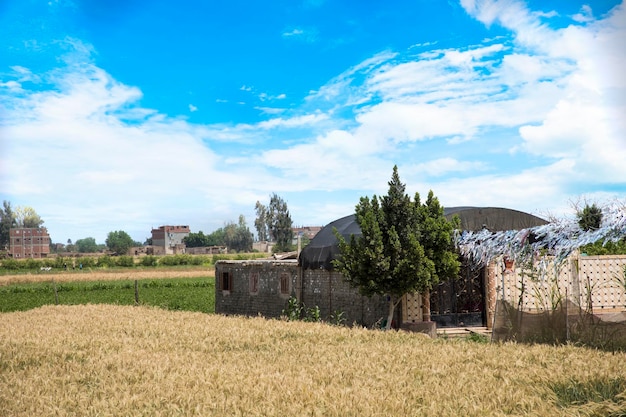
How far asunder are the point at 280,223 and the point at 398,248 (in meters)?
88.1

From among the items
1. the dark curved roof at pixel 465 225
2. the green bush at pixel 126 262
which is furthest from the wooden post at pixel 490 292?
the green bush at pixel 126 262

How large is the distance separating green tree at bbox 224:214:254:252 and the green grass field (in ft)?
296

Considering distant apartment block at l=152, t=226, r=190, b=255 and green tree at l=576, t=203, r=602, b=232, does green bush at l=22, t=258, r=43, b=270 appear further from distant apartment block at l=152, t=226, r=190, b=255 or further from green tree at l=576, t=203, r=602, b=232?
green tree at l=576, t=203, r=602, b=232

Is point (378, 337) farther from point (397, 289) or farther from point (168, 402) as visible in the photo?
point (168, 402)

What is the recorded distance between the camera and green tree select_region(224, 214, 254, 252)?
14688 centimetres

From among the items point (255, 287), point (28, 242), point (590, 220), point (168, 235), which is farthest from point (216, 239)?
point (590, 220)

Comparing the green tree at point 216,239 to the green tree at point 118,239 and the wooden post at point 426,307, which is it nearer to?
the green tree at point 118,239

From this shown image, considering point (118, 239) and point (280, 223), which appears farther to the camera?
point (118, 239)

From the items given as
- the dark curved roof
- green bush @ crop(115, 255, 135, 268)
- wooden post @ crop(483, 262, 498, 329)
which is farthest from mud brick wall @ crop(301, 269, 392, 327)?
green bush @ crop(115, 255, 135, 268)

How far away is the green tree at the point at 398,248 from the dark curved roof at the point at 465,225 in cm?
199

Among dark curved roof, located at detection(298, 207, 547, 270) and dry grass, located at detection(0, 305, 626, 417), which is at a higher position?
dark curved roof, located at detection(298, 207, 547, 270)

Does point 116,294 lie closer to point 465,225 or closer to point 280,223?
point 465,225

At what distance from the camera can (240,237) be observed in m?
147

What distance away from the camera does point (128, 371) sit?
11367mm
